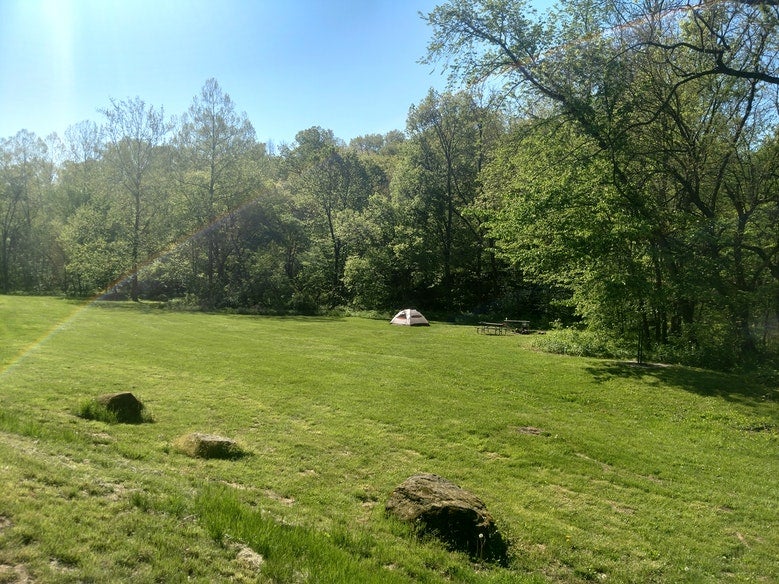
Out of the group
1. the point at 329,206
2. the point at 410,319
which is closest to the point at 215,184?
the point at 329,206

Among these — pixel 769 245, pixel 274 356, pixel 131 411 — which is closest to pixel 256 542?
pixel 131 411

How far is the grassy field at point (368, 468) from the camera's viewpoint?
4.21m

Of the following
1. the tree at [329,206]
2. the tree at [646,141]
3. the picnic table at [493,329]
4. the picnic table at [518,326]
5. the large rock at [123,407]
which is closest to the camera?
the large rock at [123,407]

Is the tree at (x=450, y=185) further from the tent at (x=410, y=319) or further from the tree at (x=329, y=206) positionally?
the tent at (x=410, y=319)

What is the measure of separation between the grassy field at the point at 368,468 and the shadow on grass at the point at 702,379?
10 cm

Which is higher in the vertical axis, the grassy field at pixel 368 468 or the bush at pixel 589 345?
the bush at pixel 589 345

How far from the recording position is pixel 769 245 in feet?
57.8

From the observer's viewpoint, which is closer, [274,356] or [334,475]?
[334,475]

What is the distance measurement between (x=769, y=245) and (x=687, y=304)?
341 centimetres

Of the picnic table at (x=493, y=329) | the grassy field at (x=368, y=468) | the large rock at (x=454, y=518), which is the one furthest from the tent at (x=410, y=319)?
the large rock at (x=454, y=518)

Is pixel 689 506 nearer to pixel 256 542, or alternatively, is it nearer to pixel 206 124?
pixel 256 542

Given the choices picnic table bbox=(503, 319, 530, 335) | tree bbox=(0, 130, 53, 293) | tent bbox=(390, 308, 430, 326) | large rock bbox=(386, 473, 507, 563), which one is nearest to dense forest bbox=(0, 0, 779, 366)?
picnic table bbox=(503, 319, 530, 335)

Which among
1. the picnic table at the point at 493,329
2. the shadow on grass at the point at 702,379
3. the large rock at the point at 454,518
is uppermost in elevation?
the picnic table at the point at 493,329

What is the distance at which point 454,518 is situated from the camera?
546 centimetres
